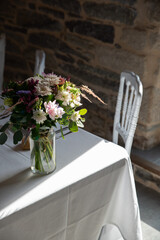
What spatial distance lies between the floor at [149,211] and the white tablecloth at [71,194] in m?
0.45

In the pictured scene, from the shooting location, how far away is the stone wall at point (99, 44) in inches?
114

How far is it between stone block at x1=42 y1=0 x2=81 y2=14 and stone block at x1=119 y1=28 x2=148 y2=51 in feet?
1.81

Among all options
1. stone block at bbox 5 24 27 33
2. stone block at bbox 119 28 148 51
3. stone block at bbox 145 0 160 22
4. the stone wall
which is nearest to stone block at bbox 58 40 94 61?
the stone wall

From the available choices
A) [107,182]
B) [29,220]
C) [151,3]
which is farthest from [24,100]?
[151,3]

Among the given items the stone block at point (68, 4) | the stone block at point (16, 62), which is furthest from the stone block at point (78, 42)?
the stone block at point (16, 62)

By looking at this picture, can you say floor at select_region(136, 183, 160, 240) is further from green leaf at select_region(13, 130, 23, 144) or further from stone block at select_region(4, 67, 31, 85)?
stone block at select_region(4, 67, 31, 85)

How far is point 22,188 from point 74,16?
2.14m

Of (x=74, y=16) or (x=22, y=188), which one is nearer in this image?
(x=22, y=188)

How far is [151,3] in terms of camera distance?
2752 mm

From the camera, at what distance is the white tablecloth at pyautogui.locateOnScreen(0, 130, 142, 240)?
1541 millimetres

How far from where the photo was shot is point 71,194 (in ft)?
5.50

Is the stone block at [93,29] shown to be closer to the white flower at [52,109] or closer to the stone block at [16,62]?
the stone block at [16,62]

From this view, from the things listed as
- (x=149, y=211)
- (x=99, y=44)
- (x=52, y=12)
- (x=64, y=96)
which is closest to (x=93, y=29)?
(x=99, y=44)

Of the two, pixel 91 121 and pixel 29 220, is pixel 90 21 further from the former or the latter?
pixel 29 220
